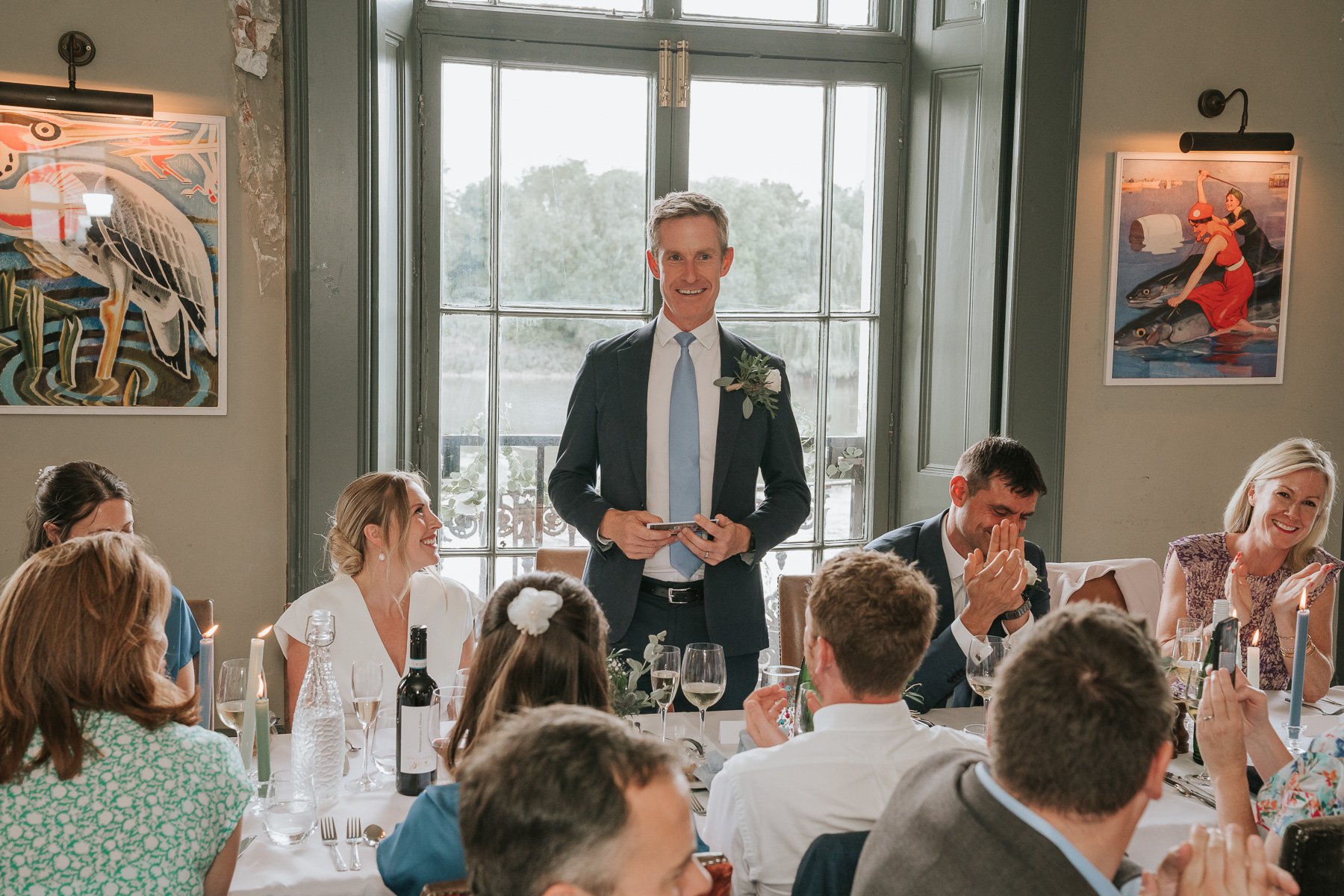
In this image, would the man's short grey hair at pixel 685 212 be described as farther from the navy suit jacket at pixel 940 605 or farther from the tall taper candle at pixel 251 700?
the tall taper candle at pixel 251 700

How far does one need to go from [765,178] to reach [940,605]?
6.67 ft

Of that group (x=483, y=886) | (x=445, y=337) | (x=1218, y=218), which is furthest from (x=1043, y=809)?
(x=1218, y=218)

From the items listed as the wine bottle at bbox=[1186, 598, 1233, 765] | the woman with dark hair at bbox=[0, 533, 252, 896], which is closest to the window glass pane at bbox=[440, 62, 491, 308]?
the woman with dark hair at bbox=[0, 533, 252, 896]

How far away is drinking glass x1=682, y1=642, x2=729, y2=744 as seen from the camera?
7.32 ft

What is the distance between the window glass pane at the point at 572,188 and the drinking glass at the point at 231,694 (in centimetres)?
232

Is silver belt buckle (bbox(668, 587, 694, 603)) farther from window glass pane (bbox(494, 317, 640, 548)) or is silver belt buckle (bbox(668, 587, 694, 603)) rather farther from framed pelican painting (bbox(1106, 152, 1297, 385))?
framed pelican painting (bbox(1106, 152, 1297, 385))

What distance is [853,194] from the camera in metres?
4.44

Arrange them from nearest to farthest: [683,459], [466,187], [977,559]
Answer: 1. [977,559]
2. [683,459]
3. [466,187]

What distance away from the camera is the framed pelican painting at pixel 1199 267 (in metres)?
4.21

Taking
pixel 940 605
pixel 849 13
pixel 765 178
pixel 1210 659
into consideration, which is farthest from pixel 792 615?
pixel 849 13

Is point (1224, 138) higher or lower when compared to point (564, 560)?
higher

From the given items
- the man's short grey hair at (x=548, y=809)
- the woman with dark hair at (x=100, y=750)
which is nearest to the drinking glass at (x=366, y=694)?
the woman with dark hair at (x=100, y=750)

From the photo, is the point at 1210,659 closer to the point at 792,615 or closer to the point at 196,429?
the point at 792,615

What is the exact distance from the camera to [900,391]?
4.54 metres
